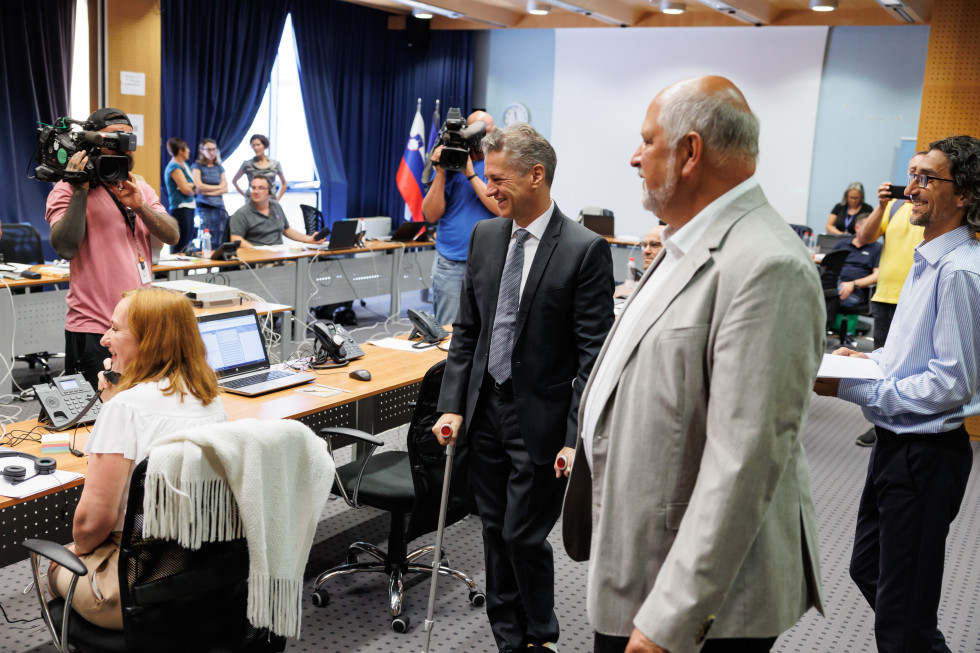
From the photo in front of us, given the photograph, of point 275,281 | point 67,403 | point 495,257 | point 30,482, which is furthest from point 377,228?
point 30,482

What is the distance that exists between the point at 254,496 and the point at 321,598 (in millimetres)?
A: 1301

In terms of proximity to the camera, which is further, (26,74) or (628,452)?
(26,74)

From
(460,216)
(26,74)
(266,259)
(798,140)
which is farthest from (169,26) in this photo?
(798,140)

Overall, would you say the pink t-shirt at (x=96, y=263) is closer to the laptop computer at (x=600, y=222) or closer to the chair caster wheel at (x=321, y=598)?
the chair caster wheel at (x=321, y=598)

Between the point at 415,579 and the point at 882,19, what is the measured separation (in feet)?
29.2

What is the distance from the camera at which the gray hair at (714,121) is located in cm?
131

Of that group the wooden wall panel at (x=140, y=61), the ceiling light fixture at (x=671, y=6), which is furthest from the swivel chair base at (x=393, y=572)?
the ceiling light fixture at (x=671, y=6)

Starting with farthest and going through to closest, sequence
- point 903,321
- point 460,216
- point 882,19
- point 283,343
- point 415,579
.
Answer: point 882,19, point 283,343, point 460,216, point 415,579, point 903,321

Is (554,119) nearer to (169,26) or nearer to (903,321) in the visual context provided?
(169,26)

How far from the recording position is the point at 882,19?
31.5ft

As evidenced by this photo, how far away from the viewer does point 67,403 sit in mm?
2775

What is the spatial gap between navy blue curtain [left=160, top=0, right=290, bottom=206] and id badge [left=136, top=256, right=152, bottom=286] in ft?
19.5

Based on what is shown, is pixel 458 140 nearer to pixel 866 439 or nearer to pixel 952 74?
pixel 866 439

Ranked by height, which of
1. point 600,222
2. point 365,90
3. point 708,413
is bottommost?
point 600,222
